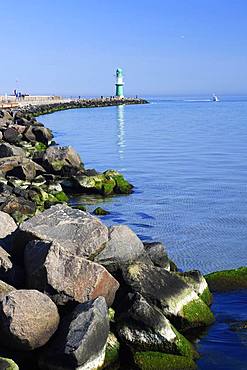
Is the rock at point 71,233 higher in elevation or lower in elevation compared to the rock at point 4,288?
higher

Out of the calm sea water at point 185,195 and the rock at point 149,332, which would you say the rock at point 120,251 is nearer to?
the rock at point 149,332

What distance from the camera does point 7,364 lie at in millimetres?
6996

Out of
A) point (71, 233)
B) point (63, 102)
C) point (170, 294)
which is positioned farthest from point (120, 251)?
point (63, 102)

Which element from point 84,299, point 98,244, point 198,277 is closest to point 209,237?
point 198,277

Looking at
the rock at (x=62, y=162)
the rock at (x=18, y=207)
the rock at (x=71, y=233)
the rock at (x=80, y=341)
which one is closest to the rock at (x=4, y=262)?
the rock at (x=71, y=233)

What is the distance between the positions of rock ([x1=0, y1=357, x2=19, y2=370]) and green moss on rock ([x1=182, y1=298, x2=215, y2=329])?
281 centimetres

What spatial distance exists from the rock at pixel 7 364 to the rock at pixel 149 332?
5.37 ft

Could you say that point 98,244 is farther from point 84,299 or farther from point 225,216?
point 225,216

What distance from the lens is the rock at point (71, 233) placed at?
9.22 meters

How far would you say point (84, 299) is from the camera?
8.20 m

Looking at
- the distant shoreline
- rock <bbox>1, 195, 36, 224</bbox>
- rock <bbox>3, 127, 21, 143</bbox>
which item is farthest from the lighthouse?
rock <bbox>1, 195, 36, 224</bbox>

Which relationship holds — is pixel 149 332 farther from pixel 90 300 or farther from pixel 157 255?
pixel 157 255

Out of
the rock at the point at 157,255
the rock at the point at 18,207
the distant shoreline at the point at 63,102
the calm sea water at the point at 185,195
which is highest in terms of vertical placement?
the rock at the point at 157,255

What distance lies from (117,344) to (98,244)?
1802 millimetres
